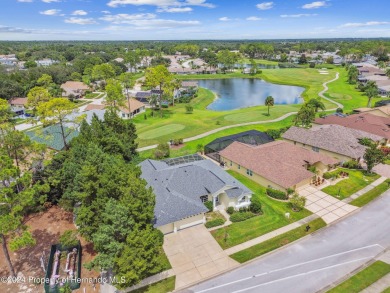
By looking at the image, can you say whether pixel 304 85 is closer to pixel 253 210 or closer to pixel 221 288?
pixel 253 210

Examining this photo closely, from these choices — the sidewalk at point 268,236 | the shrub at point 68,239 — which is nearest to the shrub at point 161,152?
the shrub at point 68,239

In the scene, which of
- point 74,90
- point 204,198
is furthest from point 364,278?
point 74,90

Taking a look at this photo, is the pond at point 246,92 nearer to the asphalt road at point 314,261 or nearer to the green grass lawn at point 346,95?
the green grass lawn at point 346,95

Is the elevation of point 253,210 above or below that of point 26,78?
below

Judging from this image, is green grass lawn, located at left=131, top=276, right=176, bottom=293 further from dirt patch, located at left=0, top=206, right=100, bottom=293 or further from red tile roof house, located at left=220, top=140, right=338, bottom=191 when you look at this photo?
red tile roof house, located at left=220, top=140, right=338, bottom=191

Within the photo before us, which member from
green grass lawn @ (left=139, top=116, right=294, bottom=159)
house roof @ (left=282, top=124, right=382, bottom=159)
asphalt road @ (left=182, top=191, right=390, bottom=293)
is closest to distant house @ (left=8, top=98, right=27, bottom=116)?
green grass lawn @ (left=139, top=116, right=294, bottom=159)

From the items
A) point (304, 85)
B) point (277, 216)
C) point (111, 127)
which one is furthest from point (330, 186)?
point (304, 85)
